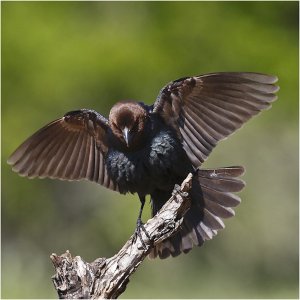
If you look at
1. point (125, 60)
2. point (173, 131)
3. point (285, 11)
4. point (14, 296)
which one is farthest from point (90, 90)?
point (173, 131)

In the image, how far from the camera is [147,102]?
600 inches

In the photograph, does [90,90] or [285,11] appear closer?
[90,90]

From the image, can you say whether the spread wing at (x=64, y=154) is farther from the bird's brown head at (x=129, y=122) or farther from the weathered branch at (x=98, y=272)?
the weathered branch at (x=98, y=272)

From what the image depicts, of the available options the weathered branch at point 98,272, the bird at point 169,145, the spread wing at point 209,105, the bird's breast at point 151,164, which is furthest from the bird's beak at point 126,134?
the weathered branch at point 98,272

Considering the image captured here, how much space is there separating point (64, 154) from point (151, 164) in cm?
80

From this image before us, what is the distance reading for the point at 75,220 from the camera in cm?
1416

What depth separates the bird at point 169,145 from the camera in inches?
234

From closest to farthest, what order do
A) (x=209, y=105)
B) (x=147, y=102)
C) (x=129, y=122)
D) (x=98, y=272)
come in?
(x=98, y=272) < (x=129, y=122) < (x=209, y=105) < (x=147, y=102)

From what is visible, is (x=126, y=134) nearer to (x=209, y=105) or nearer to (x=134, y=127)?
(x=134, y=127)

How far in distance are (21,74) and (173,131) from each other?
1037cm

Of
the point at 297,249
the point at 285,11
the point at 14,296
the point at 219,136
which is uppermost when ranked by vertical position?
the point at 285,11

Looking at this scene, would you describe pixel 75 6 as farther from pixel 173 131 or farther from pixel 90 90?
pixel 173 131

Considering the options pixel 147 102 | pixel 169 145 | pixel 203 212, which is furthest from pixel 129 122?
pixel 147 102

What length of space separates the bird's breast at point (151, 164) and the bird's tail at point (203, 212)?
13.0 inches
